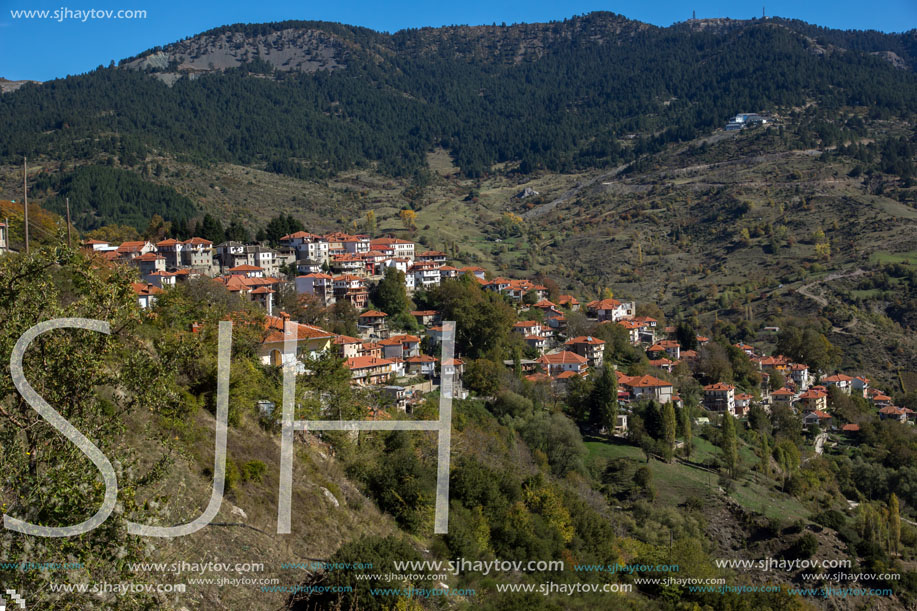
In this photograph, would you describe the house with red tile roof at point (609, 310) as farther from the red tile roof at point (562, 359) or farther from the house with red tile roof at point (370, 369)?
the house with red tile roof at point (370, 369)

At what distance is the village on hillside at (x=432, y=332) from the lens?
3194cm

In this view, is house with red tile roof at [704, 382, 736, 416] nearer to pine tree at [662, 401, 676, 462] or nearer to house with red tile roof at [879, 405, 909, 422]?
pine tree at [662, 401, 676, 462]

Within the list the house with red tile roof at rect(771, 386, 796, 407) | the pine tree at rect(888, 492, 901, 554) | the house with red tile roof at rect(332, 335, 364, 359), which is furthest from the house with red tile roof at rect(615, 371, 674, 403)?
the house with red tile roof at rect(332, 335, 364, 359)

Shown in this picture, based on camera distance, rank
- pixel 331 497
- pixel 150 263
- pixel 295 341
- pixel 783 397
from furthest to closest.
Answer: pixel 783 397, pixel 150 263, pixel 295 341, pixel 331 497

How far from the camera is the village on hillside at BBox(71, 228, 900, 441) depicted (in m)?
31.9

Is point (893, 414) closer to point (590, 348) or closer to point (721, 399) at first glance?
point (721, 399)

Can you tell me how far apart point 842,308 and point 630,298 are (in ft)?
56.0

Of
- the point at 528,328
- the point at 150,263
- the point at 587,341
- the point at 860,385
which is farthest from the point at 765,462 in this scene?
the point at 150,263

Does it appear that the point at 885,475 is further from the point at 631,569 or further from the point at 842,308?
the point at 842,308

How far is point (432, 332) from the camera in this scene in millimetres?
36469

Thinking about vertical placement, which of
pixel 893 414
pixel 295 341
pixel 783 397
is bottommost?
pixel 893 414

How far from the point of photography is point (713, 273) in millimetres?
74062

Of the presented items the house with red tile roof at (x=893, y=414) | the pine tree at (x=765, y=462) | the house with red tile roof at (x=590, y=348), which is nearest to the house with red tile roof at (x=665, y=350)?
the house with red tile roof at (x=590, y=348)

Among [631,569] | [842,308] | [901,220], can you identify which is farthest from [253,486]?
[901,220]
